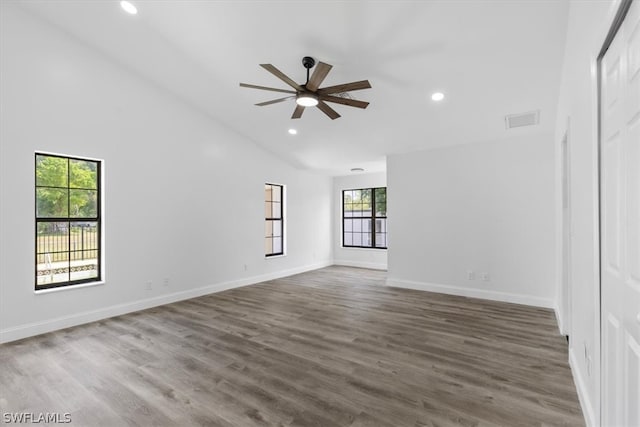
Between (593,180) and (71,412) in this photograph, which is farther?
(71,412)

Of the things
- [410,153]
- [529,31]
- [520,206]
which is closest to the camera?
[529,31]

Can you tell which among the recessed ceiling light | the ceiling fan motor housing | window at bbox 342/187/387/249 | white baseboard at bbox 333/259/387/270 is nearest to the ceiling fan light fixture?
the ceiling fan motor housing

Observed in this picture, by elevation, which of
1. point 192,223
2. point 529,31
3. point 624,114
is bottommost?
point 192,223

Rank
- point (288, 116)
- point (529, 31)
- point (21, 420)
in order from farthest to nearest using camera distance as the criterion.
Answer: point (288, 116) → point (529, 31) → point (21, 420)

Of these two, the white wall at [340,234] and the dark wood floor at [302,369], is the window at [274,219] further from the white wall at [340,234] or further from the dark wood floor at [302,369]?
the dark wood floor at [302,369]

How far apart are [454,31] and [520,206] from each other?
3052 mm

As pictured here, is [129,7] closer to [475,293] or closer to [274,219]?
[274,219]

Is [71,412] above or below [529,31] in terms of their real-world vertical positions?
below

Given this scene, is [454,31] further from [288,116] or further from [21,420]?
[21,420]

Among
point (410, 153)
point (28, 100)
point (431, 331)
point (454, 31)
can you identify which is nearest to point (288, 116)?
point (410, 153)

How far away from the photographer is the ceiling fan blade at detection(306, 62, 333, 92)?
2721 millimetres

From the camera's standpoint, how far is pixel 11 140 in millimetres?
3541

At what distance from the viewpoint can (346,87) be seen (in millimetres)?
3045
